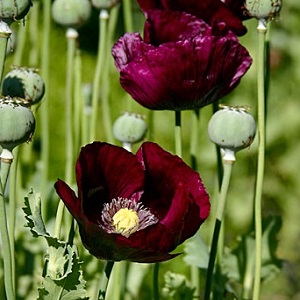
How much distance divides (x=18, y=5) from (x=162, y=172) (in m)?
0.18

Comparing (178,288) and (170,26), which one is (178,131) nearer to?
(170,26)

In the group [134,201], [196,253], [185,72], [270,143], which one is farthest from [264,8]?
[270,143]

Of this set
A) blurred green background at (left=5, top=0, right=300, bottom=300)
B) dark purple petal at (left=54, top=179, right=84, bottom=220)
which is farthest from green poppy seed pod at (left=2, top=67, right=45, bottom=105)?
blurred green background at (left=5, top=0, right=300, bottom=300)

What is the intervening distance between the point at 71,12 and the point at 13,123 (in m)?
0.32

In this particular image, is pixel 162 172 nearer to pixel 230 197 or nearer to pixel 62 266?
pixel 62 266

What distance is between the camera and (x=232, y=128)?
764 millimetres

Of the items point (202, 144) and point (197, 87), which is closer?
point (197, 87)

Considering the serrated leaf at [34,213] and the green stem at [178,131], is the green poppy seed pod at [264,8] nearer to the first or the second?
the green stem at [178,131]

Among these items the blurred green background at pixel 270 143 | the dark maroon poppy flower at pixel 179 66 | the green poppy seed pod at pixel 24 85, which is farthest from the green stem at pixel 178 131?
the blurred green background at pixel 270 143

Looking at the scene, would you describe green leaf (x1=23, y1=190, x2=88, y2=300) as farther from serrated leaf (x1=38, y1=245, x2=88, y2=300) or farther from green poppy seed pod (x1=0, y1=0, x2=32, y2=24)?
green poppy seed pod (x1=0, y1=0, x2=32, y2=24)

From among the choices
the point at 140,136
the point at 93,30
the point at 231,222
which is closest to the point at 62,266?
the point at 140,136

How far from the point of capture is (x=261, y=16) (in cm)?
79

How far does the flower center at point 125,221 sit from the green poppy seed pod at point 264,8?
20 cm

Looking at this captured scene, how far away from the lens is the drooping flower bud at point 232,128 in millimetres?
765
